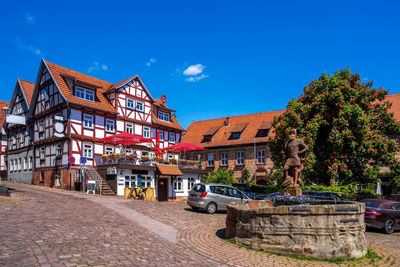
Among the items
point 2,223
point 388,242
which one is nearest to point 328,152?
point 388,242

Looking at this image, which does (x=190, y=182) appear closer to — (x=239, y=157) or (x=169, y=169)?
(x=169, y=169)

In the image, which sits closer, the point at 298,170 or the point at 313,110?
the point at 298,170

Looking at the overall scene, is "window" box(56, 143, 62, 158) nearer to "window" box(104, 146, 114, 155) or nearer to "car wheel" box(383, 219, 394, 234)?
"window" box(104, 146, 114, 155)

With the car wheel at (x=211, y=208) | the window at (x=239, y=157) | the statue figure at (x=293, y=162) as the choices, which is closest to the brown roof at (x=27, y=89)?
the window at (x=239, y=157)

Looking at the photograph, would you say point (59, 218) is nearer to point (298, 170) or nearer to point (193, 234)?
point (193, 234)

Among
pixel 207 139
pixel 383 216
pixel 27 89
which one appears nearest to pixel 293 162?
pixel 383 216

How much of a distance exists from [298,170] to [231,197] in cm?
619

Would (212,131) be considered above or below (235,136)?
above

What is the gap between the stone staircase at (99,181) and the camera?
25859 millimetres

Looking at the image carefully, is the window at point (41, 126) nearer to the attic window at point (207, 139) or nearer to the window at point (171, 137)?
the window at point (171, 137)

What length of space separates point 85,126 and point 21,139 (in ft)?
37.0

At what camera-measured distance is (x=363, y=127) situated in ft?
75.1

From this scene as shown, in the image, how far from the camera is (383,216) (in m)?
13.8

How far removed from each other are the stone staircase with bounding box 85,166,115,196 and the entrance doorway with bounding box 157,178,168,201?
226 inches
